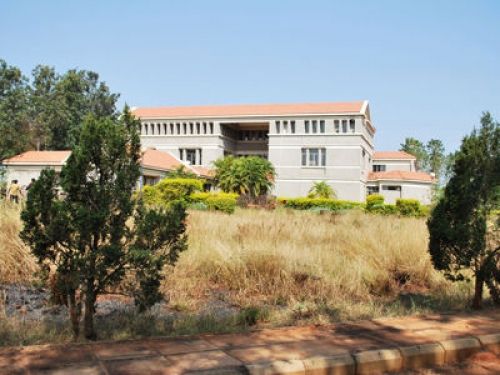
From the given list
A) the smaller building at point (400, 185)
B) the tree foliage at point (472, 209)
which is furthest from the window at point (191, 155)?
the tree foliage at point (472, 209)

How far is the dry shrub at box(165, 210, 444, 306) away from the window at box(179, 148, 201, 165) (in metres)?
44.1

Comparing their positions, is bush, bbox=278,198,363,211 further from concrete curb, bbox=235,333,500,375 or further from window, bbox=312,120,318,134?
concrete curb, bbox=235,333,500,375

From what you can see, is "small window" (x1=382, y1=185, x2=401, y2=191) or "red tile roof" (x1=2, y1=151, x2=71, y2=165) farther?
"small window" (x1=382, y1=185, x2=401, y2=191)

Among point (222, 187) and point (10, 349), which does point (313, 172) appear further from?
point (10, 349)

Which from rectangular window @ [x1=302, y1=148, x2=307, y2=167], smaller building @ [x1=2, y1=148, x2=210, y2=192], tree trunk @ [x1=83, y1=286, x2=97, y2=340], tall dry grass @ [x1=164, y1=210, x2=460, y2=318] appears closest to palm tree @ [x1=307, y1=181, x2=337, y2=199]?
rectangular window @ [x1=302, y1=148, x2=307, y2=167]

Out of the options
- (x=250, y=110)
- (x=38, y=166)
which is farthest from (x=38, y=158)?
(x=250, y=110)

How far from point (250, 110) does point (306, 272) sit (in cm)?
4576

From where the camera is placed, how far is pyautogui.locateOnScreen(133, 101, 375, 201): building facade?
4734cm

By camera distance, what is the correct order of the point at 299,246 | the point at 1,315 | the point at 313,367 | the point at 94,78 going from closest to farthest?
the point at 313,367 < the point at 1,315 < the point at 299,246 < the point at 94,78

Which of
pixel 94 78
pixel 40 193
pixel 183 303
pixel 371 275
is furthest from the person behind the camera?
pixel 94 78

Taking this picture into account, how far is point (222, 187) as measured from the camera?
1656 inches

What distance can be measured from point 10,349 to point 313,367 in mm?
2138

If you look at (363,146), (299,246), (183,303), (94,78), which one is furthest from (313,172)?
(183,303)

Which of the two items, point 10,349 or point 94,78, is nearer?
point 10,349
